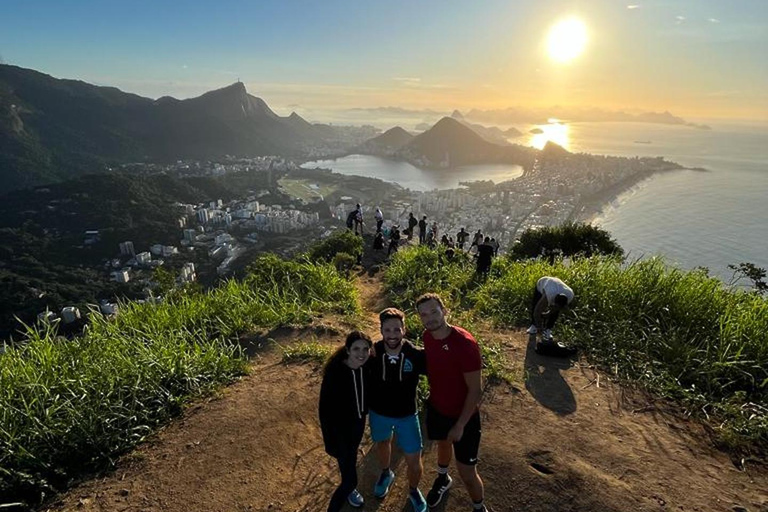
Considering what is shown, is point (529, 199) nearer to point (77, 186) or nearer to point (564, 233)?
point (564, 233)

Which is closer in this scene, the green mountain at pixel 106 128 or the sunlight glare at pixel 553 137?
the green mountain at pixel 106 128

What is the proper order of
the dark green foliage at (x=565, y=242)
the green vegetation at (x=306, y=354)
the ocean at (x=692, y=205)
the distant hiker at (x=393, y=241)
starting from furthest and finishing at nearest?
the ocean at (x=692, y=205)
the distant hiker at (x=393, y=241)
the dark green foliage at (x=565, y=242)
the green vegetation at (x=306, y=354)

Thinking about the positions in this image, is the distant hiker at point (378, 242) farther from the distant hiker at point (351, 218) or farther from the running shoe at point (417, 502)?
the running shoe at point (417, 502)

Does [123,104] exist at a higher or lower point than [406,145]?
higher

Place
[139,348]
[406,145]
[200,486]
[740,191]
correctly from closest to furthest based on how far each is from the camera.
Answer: [200,486] < [139,348] < [740,191] < [406,145]

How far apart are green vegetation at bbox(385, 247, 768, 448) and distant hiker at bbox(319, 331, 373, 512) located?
9.26 feet

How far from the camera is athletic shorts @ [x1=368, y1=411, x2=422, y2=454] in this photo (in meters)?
2.59

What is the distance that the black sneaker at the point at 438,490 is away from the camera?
2.78 meters

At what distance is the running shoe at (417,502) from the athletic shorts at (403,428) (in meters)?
0.33

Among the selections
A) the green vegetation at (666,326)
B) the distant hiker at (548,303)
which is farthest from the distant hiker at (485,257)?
the distant hiker at (548,303)

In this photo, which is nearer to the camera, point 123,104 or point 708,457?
point 708,457

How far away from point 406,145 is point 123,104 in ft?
240

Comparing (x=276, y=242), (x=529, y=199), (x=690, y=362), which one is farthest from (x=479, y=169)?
(x=690, y=362)

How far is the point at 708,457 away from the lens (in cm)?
314
